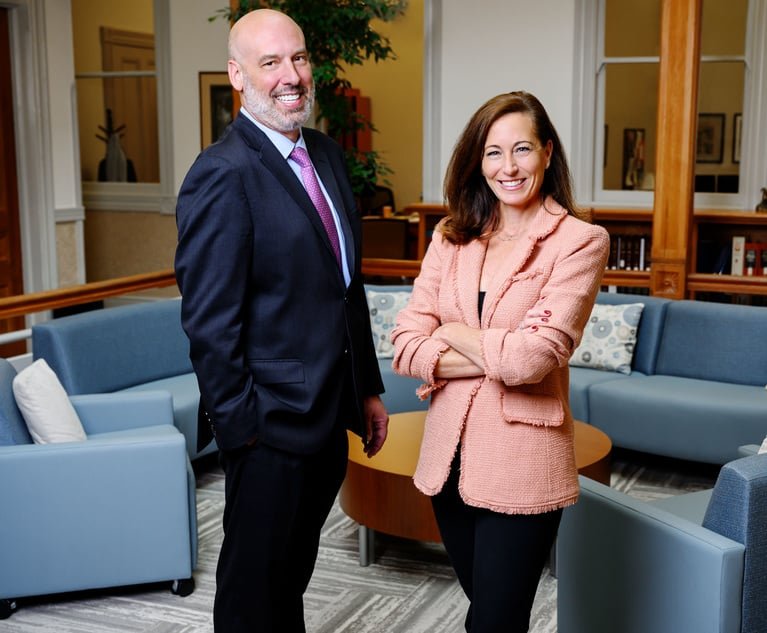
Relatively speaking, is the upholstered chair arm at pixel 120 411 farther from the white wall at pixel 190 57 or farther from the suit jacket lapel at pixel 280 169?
the white wall at pixel 190 57

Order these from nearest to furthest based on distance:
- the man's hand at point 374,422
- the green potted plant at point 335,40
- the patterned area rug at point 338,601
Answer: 1. the man's hand at point 374,422
2. the patterned area rug at point 338,601
3. the green potted plant at point 335,40

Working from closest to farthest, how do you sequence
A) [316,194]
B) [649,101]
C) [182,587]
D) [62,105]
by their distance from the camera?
[316,194], [182,587], [649,101], [62,105]

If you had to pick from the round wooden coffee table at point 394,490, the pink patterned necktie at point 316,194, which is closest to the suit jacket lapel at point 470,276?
the pink patterned necktie at point 316,194

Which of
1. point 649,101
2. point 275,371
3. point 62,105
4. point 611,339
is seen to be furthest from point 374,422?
point 62,105

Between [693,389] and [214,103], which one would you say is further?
[214,103]

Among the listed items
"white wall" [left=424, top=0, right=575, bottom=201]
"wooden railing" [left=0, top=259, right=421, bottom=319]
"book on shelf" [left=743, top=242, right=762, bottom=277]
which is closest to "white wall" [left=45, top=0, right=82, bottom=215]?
"wooden railing" [left=0, top=259, right=421, bottom=319]

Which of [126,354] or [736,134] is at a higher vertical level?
[736,134]

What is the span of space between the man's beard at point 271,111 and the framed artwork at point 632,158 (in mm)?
5661

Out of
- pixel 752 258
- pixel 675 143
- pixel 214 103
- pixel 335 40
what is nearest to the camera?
pixel 675 143

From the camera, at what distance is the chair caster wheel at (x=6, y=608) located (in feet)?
11.5

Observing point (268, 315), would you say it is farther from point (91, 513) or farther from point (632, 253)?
point (632, 253)

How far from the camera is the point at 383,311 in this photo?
230 inches

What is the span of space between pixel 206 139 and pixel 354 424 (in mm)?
6727

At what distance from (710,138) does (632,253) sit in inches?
46.8
